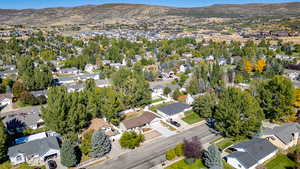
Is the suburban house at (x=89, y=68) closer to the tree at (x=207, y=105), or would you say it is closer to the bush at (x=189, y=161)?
the tree at (x=207, y=105)

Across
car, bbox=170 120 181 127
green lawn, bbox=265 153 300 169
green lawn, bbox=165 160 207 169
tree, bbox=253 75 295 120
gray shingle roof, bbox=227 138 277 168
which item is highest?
tree, bbox=253 75 295 120

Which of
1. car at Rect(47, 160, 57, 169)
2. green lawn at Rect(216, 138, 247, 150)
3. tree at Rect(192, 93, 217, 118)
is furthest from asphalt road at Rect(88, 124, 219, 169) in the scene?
car at Rect(47, 160, 57, 169)

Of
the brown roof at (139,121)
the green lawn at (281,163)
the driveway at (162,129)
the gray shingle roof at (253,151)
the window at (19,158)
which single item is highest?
the gray shingle roof at (253,151)

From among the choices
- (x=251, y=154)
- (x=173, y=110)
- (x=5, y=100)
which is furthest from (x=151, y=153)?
(x=5, y=100)

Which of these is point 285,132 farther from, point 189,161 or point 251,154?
point 189,161

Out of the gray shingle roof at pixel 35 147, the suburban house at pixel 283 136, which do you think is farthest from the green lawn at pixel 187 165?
the gray shingle roof at pixel 35 147

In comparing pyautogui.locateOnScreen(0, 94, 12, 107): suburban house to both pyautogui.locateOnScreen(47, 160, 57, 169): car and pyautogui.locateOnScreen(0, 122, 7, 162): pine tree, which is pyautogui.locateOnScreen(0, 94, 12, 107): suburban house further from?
pyautogui.locateOnScreen(47, 160, 57, 169): car
